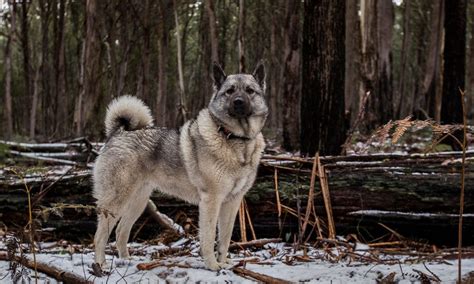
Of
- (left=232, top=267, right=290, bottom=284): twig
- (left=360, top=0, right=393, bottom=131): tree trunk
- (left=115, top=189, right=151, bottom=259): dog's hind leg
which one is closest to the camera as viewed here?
(left=232, top=267, right=290, bottom=284): twig

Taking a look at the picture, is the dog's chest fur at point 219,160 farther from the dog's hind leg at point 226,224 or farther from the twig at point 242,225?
the twig at point 242,225

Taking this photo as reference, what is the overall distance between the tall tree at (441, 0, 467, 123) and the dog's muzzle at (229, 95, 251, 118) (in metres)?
7.50

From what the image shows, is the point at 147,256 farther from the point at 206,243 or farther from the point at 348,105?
the point at 348,105

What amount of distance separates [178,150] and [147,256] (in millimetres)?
1102

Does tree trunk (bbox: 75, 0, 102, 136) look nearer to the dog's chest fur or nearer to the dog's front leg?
the dog's chest fur

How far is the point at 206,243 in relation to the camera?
15.2 ft

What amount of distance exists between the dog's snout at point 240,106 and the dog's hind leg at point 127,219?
1165 mm

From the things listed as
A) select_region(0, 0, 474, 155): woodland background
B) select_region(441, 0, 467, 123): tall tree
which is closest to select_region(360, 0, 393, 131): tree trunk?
select_region(0, 0, 474, 155): woodland background

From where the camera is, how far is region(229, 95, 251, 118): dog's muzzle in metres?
4.61

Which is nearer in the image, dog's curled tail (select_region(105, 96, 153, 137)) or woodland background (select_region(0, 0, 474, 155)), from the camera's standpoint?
A: dog's curled tail (select_region(105, 96, 153, 137))

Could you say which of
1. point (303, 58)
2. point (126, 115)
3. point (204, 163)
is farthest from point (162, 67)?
point (204, 163)

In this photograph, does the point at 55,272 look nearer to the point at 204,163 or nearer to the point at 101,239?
the point at 101,239

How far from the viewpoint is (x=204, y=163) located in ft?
15.3

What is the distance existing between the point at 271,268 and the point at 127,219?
1.53m
